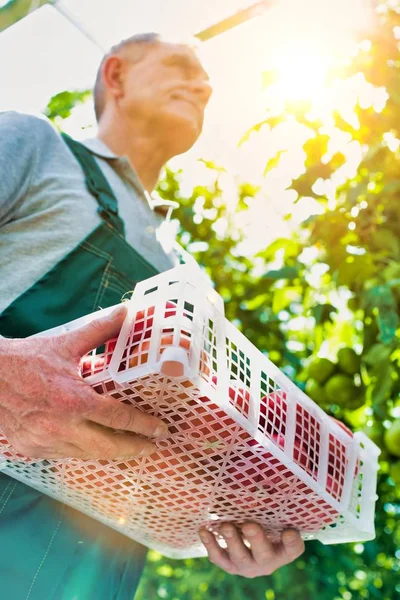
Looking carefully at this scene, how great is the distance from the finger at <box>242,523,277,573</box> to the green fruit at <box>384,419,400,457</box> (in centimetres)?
63

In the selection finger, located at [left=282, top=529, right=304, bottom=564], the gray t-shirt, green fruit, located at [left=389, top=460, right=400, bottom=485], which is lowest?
green fruit, located at [left=389, top=460, right=400, bottom=485]

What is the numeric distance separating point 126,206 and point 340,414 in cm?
104

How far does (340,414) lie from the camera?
6.79 feet

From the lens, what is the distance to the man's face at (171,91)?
1.57 meters

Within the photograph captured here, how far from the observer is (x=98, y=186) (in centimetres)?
135

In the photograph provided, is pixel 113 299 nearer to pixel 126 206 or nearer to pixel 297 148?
pixel 126 206

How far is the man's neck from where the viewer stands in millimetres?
1623

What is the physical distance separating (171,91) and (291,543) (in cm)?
107

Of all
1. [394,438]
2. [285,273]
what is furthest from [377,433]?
[285,273]

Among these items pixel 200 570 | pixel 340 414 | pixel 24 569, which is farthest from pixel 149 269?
pixel 200 570

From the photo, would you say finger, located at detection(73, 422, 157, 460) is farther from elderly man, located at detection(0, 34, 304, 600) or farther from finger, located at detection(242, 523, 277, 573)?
finger, located at detection(242, 523, 277, 573)

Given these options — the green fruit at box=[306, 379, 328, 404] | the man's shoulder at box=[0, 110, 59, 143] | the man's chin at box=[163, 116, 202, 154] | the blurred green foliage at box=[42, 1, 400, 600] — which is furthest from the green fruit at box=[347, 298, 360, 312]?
the man's shoulder at box=[0, 110, 59, 143]

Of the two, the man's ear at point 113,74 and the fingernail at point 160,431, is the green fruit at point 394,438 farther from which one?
the man's ear at point 113,74

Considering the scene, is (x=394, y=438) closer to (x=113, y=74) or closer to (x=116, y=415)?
(x=116, y=415)
